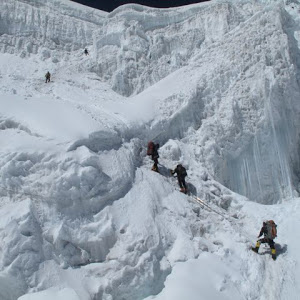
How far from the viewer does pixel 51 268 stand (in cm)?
1007

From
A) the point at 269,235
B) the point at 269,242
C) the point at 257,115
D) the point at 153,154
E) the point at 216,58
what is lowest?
the point at 269,242

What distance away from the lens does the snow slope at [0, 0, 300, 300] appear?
34.7 ft

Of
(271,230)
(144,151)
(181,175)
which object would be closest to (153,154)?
(144,151)

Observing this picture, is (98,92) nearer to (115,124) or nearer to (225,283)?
(115,124)

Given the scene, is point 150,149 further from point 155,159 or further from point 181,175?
point 181,175

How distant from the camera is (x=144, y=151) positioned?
619 inches

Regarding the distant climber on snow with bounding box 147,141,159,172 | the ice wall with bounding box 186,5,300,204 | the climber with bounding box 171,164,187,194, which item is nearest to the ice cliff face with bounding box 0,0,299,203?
the ice wall with bounding box 186,5,300,204

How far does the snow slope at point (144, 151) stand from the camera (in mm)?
10570

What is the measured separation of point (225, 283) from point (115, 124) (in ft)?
24.5

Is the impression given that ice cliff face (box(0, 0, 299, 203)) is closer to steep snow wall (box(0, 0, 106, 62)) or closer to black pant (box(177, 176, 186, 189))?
steep snow wall (box(0, 0, 106, 62))

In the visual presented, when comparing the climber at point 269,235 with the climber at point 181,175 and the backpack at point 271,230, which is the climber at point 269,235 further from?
the climber at point 181,175

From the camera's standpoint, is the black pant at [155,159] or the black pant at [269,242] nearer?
the black pant at [269,242]

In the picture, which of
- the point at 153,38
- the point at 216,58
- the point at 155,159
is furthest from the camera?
the point at 153,38

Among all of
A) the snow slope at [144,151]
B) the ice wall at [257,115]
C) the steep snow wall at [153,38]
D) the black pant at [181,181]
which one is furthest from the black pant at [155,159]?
the steep snow wall at [153,38]
